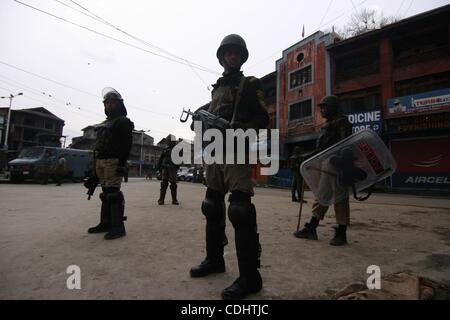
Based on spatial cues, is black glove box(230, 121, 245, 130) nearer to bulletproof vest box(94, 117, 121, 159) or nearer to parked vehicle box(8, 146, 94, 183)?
bulletproof vest box(94, 117, 121, 159)

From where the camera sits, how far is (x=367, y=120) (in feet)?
56.6

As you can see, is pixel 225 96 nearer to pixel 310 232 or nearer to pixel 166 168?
pixel 310 232

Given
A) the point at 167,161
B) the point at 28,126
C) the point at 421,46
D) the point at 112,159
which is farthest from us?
the point at 28,126

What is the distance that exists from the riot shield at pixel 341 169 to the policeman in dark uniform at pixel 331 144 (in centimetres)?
14

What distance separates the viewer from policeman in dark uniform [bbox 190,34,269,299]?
1.85 m

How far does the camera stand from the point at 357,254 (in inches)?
105

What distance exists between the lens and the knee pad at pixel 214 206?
2.16 metres

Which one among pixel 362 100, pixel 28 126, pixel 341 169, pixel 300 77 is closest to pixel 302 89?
pixel 300 77

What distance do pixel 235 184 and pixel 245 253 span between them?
0.50 meters
